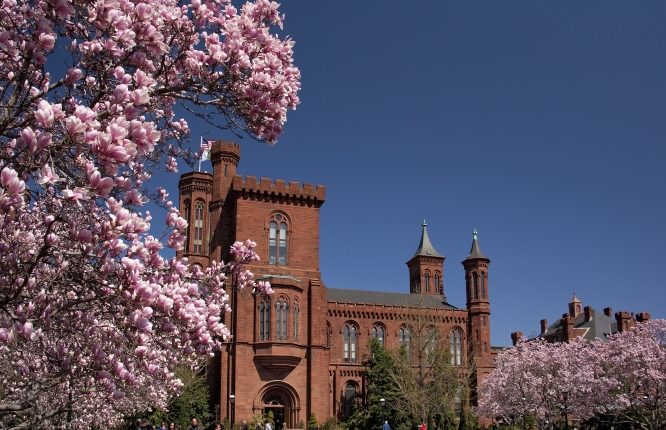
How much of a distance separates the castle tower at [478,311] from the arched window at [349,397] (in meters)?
10.1

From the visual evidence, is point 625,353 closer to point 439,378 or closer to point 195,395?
point 439,378

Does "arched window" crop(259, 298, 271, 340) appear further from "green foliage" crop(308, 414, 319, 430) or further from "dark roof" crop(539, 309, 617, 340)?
"dark roof" crop(539, 309, 617, 340)

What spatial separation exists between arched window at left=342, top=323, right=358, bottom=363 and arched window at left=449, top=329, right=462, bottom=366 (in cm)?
897

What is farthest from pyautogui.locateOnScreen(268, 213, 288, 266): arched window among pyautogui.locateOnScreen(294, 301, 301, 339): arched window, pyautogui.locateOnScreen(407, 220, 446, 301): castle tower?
pyautogui.locateOnScreen(407, 220, 446, 301): castle tower

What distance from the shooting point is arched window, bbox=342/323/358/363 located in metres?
55.5

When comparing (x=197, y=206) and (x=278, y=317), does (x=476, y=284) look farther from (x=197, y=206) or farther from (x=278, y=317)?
(x=197, y=206)

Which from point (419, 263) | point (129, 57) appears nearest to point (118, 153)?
point (129, 57)

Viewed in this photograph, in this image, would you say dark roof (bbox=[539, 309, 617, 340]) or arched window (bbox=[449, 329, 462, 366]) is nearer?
arched window (bbox=[449, 329, 462, 366])

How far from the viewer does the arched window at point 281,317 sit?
42.1 m

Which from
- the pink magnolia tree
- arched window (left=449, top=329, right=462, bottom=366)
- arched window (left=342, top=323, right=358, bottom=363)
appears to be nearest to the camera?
the pink magnolia tree

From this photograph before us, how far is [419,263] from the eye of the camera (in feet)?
252

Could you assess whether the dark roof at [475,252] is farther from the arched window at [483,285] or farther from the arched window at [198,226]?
the arched window at [198,226]

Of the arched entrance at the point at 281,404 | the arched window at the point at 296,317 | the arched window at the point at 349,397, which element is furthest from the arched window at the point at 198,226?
the arched entrance at the point at 281,404

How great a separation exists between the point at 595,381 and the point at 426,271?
140ft
